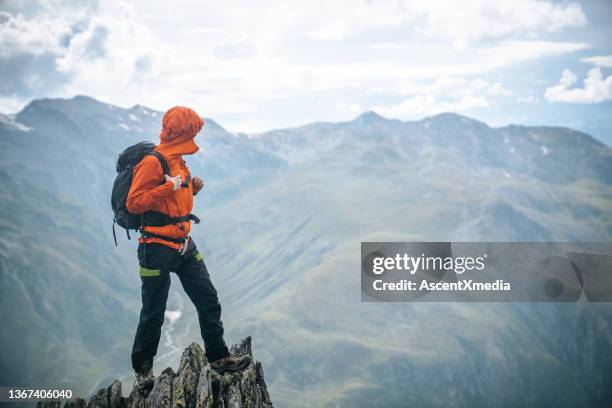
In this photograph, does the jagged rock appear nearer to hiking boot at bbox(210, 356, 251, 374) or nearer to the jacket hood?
hiking boot at bbox(210, 356, 251, 374)

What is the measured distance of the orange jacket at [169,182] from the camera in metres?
14.0

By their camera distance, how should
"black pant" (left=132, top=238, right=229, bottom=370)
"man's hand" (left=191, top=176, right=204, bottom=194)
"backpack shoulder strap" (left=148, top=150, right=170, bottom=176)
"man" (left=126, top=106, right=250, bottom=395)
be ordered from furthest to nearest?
1. "man's hand" (left=191, top=176, right=204, bottom=194)
2. "black pant" (left=132, top=238, right=229, bottom=370)
3. "backpack shoulder strap" (left=148, top=150, right=170, bottom=176)
4. "man" (left=126, top=106, right=250, bottom=395)

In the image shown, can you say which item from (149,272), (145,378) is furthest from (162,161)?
(145,378)

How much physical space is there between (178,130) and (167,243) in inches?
119

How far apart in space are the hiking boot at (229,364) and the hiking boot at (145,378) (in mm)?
1711

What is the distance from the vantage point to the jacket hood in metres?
14.7

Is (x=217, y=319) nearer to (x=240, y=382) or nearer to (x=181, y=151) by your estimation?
(x=240, y=382)

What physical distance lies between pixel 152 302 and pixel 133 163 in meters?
3.78

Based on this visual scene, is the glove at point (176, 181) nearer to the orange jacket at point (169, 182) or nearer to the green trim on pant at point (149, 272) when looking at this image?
the orange jacket at point (169, 182)

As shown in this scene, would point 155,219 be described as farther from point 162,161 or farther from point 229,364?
point 229,364

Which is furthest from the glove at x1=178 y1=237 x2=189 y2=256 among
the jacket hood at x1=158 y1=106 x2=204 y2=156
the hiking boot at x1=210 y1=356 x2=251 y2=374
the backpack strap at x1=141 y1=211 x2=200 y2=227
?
the hiking boot at x1=210 y1=356 x2=251 y2=374

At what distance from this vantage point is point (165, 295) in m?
15.3

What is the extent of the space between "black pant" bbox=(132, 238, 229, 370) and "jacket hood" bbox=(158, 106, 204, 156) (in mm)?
2620

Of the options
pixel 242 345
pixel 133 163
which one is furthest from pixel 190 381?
pixel 133 163
